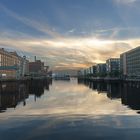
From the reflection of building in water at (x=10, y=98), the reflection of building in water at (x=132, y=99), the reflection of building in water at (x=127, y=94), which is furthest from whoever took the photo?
the reflection of building in water at (x=127, y=94)

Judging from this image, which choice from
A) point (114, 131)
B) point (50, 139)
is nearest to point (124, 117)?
point (114, 131)

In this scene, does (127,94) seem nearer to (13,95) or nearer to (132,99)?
(132,99)

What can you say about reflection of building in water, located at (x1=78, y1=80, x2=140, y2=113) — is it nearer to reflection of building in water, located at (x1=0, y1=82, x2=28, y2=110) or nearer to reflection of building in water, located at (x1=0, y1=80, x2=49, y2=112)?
reflection of building in water, located at (x1=0, y1=80, x2=49, y2=112)

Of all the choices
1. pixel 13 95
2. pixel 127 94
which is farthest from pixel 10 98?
pixel 127 94

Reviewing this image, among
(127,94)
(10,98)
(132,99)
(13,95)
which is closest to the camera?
(132,99)

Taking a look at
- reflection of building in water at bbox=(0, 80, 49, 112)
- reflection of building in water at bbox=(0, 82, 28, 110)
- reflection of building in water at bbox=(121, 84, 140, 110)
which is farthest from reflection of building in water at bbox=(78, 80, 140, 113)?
reflection of building in water at bbox=(0, 82, 28, 110)

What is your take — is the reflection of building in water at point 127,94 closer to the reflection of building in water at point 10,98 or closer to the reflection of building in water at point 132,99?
the reflection of building in water at point 132,99

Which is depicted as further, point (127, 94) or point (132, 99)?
point (127, 94)

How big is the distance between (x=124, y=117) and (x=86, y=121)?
188 inches

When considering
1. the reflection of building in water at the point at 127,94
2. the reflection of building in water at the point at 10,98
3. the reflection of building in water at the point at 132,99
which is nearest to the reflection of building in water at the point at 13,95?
the reflection of building in water at the point at 10,98

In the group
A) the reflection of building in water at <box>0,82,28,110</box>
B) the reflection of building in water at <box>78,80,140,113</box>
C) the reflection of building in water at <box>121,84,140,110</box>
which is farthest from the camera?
the reflection of building in water at <box>78,80,140,113</box>

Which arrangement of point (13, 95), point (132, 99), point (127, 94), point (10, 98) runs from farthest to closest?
point (127, 94), point (13, 95), point (10, 98), point (132, 99)

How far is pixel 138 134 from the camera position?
24141 mm

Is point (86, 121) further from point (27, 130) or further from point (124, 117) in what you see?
point (27, 130)
